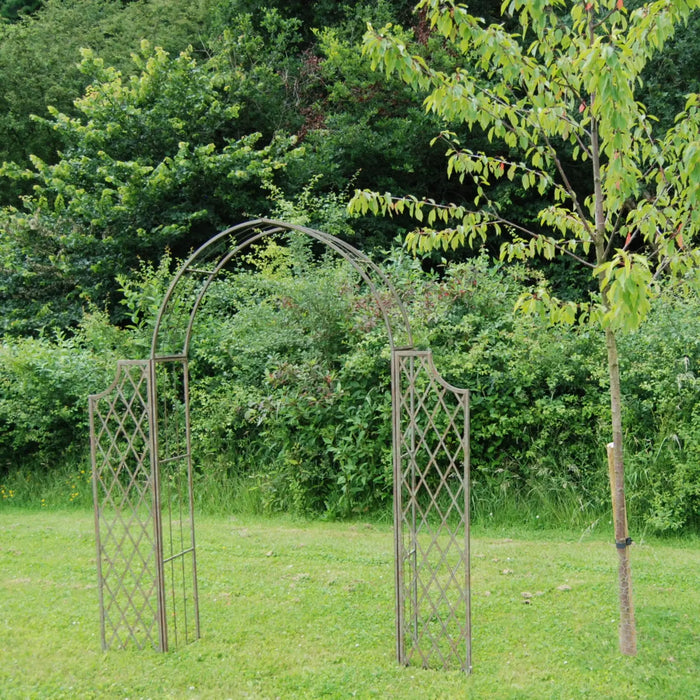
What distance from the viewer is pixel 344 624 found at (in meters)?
4.37

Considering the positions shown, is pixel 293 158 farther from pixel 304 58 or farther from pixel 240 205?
pixel 304 58

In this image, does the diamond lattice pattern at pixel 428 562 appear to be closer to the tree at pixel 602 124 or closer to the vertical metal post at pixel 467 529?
the vertical metal post at pixel 467 529

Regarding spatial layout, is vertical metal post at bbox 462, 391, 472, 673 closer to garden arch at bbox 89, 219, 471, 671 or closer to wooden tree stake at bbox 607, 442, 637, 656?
garden arch at bbox 89, 219, 471, 671

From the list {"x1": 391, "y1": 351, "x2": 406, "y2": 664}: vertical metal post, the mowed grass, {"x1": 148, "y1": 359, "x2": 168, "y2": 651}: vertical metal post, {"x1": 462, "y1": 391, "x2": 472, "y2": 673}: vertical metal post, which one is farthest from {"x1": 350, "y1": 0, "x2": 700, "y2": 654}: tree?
{"x1": 148, "y1": 359, "x2": 168, "y2": 651}: vertical metal post

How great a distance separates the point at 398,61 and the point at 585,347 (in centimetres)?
385

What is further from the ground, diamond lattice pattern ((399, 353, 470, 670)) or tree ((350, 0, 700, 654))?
tree ((350, 0, 700, 654))

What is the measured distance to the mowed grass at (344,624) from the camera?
11.8ft

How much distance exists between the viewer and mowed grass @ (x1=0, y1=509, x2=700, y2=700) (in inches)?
142

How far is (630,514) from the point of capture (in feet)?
19.8

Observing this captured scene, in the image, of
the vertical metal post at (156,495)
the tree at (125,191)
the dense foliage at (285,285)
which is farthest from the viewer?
the tree at (125,191)

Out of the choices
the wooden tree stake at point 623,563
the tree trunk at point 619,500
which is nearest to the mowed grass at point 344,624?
the wooden tree stake at point 623,563

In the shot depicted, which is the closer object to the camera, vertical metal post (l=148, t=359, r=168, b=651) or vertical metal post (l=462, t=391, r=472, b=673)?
vertical metal post (l=462, t=391, r=472, b=673)

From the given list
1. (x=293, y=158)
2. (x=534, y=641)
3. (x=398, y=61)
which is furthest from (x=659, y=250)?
(x=293, y=158)

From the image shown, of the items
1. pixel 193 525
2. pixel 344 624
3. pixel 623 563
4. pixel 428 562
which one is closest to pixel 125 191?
pixel 193 525
